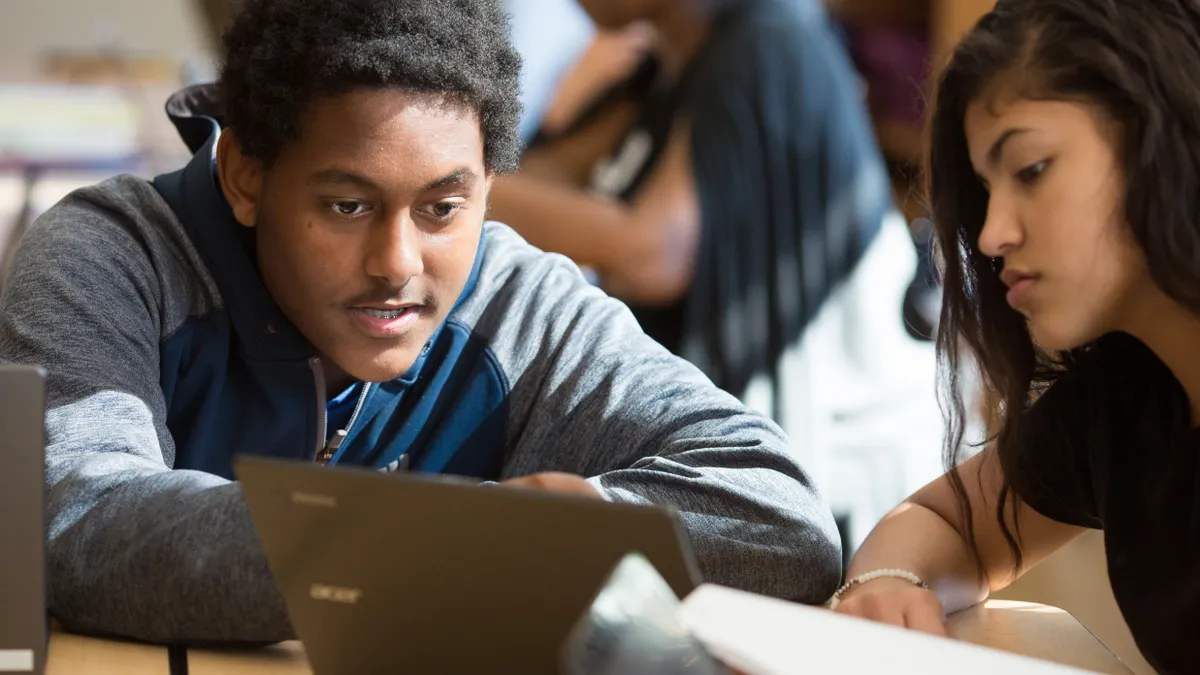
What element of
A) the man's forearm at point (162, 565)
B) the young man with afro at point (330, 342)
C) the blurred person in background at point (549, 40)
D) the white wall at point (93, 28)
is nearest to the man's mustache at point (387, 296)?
the young man with afro at point (330, 342)

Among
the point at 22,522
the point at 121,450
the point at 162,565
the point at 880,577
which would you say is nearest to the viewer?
the point at 22,522

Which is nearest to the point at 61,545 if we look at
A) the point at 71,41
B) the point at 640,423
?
the point at 640,423

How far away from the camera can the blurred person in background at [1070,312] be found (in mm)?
1091

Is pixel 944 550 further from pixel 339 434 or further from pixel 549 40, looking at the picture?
pixel 549 40

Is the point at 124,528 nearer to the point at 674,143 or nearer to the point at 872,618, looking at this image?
the point at 872,618

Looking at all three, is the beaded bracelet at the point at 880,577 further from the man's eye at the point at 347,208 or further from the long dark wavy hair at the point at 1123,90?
the man's eye at the point at 347,208

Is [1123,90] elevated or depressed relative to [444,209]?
elevated

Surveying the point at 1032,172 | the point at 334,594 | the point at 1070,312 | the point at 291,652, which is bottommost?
the point at 291,652

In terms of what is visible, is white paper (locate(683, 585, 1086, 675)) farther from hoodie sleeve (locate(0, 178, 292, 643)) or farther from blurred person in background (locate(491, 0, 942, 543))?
blurred person in background (locate(491, 0, 942, 543))

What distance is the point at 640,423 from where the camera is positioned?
127 centimetres

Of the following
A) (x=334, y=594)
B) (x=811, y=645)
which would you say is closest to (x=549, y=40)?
(x=334, y=594)

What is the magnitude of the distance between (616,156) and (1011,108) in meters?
1.31

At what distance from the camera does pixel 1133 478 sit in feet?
4.00

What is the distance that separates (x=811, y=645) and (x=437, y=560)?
201 mm
